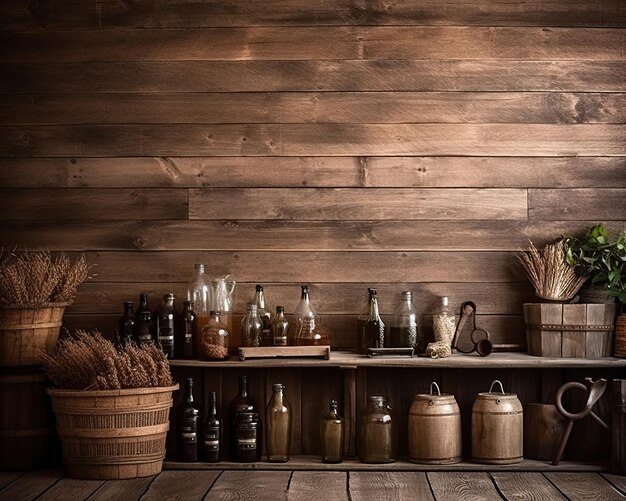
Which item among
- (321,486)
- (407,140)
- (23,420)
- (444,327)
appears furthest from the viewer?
(407,140)

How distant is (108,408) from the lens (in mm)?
3689

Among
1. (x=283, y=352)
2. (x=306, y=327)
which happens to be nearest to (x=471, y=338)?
(x=306, y=327)

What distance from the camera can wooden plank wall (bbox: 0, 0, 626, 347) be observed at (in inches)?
168

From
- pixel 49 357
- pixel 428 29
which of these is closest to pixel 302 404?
pixel 49 357

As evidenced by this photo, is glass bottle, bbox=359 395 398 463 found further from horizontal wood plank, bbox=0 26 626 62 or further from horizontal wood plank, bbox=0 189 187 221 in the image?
horizontal wood plank, bbox=0 26 626 62

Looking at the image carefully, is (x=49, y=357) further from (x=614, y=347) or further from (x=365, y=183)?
(x=614, y=347)

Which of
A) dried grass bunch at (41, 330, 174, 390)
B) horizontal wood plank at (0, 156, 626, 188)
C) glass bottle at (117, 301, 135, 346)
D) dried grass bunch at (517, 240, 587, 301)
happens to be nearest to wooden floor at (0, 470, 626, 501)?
dried grass bunch at (41, 330, 174, 390)

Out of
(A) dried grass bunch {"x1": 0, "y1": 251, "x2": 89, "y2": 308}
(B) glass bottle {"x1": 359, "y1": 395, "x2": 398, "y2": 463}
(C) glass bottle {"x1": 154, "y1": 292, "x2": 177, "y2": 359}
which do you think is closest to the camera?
(A) dried grass bunch {"x1": 0, "y1": 251, "x2": 89, "y2": 308}

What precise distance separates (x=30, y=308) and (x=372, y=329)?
1.46m

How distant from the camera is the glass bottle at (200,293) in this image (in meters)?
4.17

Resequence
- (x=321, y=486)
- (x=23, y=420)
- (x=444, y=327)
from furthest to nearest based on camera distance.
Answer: (x=444, y=327)
(x=23, y=420)
(x=321, y=486)

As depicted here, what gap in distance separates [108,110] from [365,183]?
1.22m

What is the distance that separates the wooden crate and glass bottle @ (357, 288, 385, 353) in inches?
26.9

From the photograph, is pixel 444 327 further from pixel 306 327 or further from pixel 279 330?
pixel 279 330
